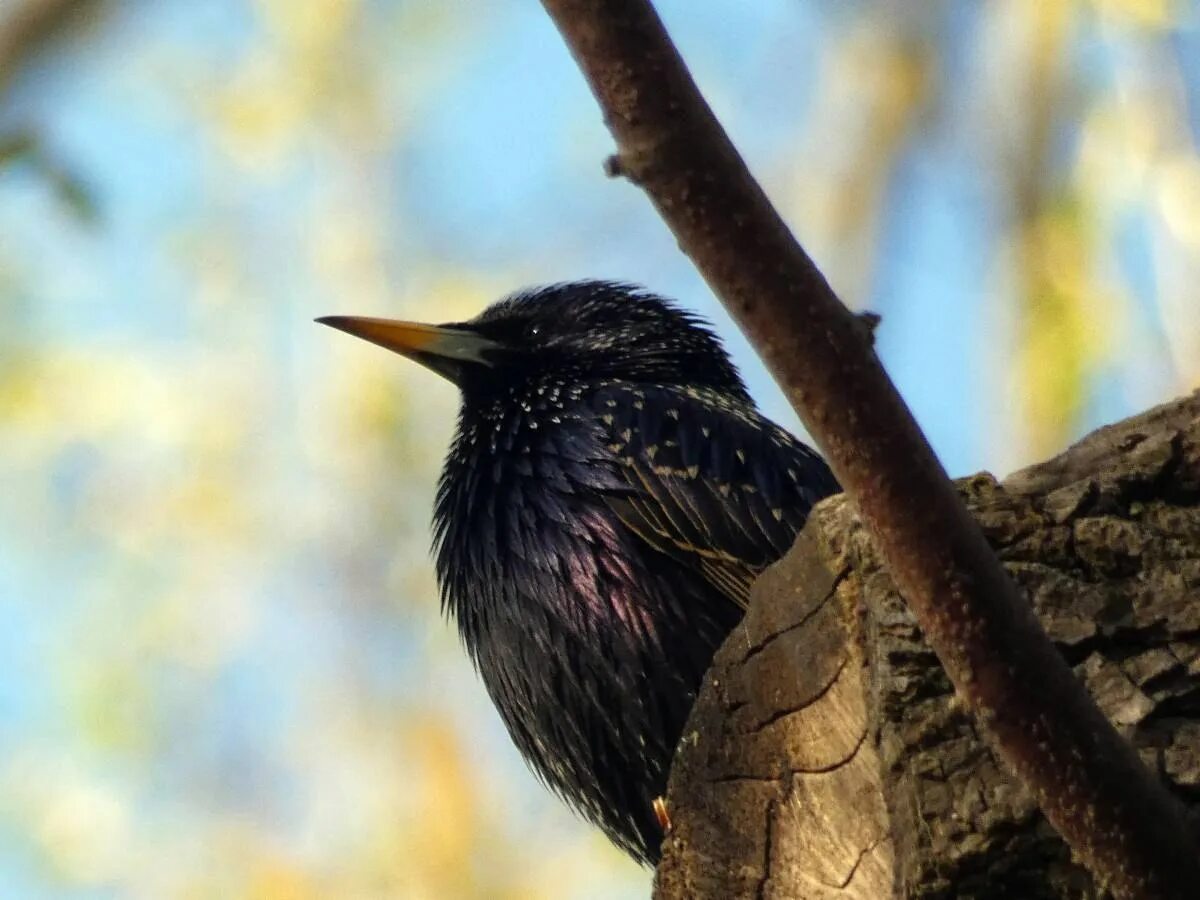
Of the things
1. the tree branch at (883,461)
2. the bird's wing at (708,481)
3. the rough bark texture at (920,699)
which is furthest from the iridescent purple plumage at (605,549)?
the tree branch at (883,461)

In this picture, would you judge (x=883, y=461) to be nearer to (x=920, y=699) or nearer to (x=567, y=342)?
(x=920, y=699)

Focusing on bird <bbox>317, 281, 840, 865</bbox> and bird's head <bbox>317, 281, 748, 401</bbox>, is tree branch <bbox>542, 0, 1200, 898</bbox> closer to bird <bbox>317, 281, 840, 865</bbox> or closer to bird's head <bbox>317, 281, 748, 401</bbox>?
bird <bbox>317, 281, 840, 865</bbox>

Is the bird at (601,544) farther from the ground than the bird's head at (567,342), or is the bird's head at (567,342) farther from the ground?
the bird's head at (567,342)

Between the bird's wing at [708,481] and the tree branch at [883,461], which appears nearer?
the tree branch at [883,461]

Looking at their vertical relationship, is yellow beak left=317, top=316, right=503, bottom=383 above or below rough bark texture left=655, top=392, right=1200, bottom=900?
above

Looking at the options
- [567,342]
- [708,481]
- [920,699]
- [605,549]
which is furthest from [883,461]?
[567,342]

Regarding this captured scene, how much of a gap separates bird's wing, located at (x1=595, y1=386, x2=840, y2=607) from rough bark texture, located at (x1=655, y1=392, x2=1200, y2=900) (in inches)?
47.6

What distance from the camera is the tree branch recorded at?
1.32 meters

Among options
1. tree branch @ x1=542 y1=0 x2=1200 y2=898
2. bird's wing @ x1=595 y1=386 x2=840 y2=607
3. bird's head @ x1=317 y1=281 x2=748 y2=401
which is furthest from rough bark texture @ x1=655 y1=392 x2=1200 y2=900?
bird's head @ x1=317 y1=281 x2=748 y2=401

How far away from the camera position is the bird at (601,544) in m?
3.20

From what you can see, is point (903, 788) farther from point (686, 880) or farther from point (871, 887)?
point (686, 880)

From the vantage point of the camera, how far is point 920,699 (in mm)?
1765

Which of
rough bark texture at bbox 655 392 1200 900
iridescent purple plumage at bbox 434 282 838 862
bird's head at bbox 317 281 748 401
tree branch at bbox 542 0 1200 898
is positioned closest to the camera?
tree branch at bbox 542 0 1200 898

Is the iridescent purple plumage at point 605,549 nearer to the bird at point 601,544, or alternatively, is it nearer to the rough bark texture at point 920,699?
the bird at point 601,544
